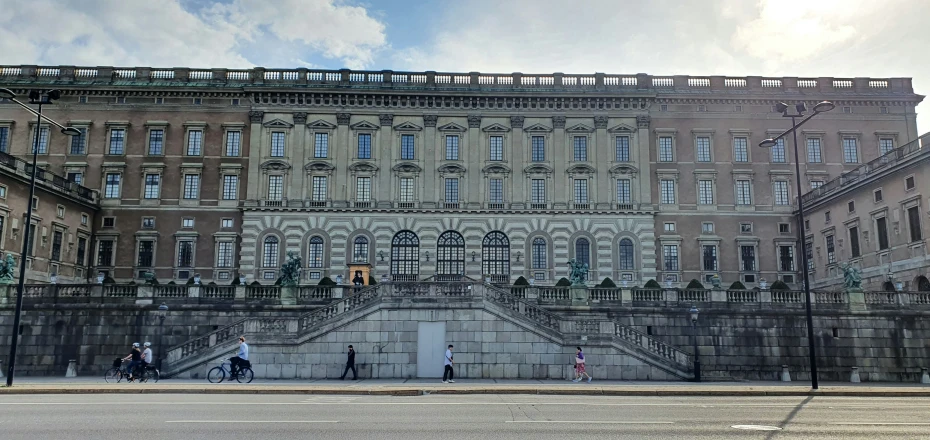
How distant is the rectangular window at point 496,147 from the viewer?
61094 mm

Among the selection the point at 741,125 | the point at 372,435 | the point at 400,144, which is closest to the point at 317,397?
the point at 372,435

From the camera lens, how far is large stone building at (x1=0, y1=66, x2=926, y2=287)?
2302 inches

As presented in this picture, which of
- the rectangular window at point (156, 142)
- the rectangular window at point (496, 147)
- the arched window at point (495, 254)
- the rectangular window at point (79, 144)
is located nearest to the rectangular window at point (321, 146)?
the rectangular window at point (156, 142)

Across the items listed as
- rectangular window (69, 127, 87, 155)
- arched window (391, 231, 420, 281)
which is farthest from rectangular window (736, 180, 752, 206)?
rectangular window (69, 127, 87, 155)

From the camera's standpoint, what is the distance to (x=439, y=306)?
36625 mm

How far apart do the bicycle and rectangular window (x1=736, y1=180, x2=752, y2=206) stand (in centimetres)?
4236

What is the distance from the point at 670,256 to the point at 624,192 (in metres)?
6.21

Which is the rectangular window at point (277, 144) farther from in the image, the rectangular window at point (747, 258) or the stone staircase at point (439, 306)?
the rectangular window at point (747, 258)

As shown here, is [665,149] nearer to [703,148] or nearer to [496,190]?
[703,148]

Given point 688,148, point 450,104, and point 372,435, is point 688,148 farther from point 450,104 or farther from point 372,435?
point 372,435

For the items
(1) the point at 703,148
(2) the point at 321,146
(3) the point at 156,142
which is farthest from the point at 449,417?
(3) the point at 156,142

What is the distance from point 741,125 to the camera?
202 feet

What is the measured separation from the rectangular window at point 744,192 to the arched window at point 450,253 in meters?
22.5

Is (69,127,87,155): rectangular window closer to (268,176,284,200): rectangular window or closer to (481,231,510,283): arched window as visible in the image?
(268,176,284,200): rectangular window
